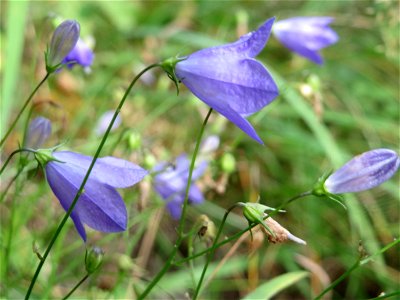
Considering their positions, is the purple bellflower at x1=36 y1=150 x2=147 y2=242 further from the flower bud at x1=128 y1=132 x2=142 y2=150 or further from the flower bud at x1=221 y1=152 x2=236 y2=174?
the flower bud at x1=221 y1=152 x2=236 y2=174

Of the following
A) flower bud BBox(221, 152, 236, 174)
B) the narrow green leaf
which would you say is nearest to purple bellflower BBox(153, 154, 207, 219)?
flower bud BBox(221, 152, 236, 174)

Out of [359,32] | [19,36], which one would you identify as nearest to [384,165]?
[19,36]

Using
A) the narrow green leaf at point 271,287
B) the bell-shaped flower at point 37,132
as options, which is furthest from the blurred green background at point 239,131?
the bell-shaped flower at point 37,132

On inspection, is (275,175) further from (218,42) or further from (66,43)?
(66,43)

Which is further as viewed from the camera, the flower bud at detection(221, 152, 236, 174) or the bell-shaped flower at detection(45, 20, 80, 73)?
the flower bud at detection(221, 152, 236, 174)

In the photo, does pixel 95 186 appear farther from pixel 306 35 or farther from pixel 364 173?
pixel 306 35

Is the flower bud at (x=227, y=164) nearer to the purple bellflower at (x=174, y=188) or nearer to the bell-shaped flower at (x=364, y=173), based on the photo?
the purple bellflower at (x=174, y=188)
